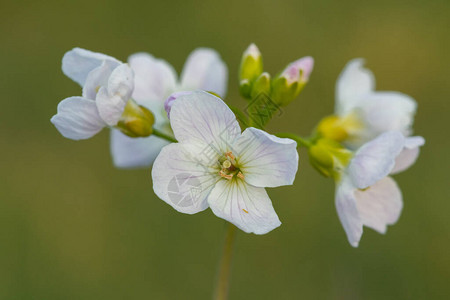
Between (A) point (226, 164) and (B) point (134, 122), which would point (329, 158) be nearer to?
(A) point (226, 164)

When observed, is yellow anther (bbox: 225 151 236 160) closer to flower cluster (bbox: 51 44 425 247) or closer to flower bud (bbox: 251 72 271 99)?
flower cluster (bbox: 51 44 425 247)

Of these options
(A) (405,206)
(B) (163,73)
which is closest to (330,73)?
(A) (405,206)

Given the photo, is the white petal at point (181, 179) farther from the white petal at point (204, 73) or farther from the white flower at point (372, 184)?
the white petal at point (204, 73)

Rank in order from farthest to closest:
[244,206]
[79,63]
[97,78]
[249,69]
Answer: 1. [249,69]
2. [79,63]
3. [97,78]
4. [244,206]

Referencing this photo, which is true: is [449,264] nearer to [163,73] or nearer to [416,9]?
[163,73]

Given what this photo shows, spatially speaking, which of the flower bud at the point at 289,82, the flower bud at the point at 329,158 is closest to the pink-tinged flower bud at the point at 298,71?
the flower bud at the point at 289,82

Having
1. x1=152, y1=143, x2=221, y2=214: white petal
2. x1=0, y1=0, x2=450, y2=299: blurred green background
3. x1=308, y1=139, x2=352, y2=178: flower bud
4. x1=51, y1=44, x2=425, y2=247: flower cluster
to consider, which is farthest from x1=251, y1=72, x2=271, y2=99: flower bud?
x1=0, y1=0, x2=450, y2=299: blurred green background

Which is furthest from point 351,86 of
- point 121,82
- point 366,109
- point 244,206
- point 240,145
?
point 121,82
